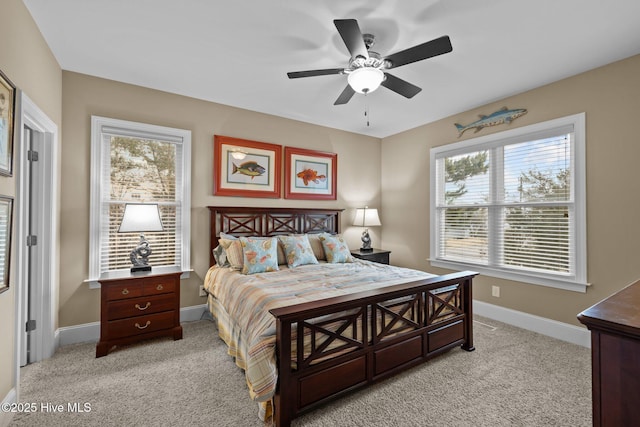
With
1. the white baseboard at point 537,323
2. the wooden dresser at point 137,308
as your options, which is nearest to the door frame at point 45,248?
the wooden dresser at point 137,308

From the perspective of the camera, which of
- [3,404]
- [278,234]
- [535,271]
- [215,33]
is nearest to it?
[3,404]

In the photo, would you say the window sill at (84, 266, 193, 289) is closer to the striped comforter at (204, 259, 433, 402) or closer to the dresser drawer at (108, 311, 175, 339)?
the striped comforter at (204, 259, 433, 402)

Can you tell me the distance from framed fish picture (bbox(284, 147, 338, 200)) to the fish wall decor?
1.99 meters

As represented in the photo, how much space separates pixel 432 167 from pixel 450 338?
2579 millimetres

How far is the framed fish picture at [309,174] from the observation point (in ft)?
14.1

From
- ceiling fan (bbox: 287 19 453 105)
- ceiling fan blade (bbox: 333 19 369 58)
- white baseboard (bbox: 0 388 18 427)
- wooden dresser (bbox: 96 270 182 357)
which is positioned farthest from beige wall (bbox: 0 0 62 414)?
ceiling fan blade (bbox: 333 19 369 58)

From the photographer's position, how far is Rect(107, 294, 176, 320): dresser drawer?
8.86 ft

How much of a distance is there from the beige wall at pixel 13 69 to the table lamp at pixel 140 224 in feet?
3.17

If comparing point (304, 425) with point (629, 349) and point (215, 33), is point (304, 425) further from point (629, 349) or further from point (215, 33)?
point (215, 33)

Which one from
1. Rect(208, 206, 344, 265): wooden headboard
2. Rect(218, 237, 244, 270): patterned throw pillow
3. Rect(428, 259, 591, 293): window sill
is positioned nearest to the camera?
Rect(428, 259, 591, 293): window sill

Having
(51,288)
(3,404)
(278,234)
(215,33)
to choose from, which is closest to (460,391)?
(278,234)

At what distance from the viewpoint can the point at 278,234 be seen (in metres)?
4.11

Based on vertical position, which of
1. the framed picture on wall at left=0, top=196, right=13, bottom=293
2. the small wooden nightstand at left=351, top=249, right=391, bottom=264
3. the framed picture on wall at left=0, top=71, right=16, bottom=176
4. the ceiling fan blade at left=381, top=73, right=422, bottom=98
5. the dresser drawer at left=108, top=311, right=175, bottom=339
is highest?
the ceiling fan blade at left=381, top=73, right=422, bottom=98

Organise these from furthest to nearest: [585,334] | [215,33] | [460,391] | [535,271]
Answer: [535,271], [585,334], [215,33], [460,391]
